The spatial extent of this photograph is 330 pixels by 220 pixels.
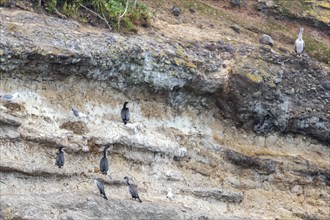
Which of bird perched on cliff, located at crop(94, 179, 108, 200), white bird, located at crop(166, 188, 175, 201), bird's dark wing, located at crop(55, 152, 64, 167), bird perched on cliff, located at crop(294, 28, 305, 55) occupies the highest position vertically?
bird perched on cliff, located at crop(294, 28, 305, 55)

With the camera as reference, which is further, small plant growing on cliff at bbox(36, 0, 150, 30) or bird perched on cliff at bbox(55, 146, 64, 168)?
small plant growing on cliff at bbox(36, 0, 150, 30)

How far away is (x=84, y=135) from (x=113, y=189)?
64.0 inches

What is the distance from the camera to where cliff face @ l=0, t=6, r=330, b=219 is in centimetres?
1622

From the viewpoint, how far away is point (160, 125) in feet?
62.3

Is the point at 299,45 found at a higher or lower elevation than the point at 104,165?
higher

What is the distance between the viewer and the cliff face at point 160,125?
16219mm

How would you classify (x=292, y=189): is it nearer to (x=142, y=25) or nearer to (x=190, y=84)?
(x=190, y=84)

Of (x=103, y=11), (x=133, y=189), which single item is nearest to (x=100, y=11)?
(x=103, y=11)

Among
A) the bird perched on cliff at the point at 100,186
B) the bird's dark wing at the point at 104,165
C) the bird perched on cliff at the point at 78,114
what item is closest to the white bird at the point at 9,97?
the bird perched on cliff at the point at 78,114

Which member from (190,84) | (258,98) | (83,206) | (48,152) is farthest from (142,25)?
(83,206)

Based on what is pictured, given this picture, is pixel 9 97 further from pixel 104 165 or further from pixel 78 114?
pixel 104 165

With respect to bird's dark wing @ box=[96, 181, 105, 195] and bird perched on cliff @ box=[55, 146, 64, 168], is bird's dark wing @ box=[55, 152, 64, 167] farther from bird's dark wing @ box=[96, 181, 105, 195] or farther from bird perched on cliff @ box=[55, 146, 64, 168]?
bird's dark wing @ box=[96, 181, 105, 195]

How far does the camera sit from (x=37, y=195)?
50.0 ft

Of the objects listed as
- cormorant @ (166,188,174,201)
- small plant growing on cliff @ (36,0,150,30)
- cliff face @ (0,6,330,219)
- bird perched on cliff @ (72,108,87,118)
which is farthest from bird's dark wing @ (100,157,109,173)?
small plant growing on cliff @ (36,0,150,30)
